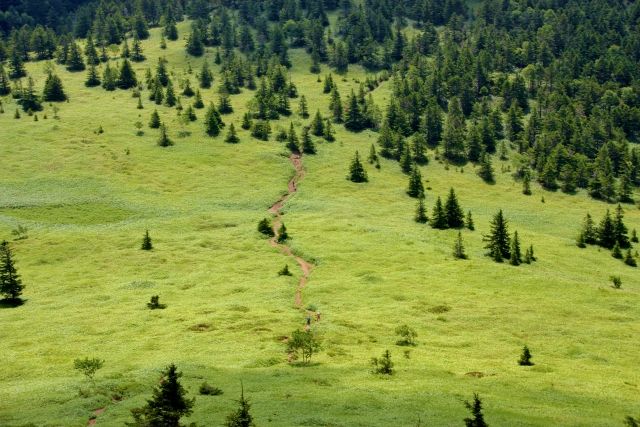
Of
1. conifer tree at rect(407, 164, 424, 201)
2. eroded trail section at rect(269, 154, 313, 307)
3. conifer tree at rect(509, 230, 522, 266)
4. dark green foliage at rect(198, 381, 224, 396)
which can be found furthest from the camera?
conifer tree at rect(407, 164, 424, 201)

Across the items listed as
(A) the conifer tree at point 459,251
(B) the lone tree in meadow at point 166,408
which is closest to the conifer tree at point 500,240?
(A) the conifer tree at point 459,251

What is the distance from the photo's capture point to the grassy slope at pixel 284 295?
54.9 meters

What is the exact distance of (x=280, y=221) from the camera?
143 m

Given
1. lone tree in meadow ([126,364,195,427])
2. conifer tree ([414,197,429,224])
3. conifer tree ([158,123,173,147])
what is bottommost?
conifer tree ([414,197,429,224])

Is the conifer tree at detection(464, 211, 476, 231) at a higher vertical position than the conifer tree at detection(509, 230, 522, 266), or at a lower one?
lower

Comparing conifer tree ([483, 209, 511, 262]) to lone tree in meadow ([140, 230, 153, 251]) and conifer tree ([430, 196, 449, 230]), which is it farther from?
lone tree in meadow ([140, 230, 153, 251])

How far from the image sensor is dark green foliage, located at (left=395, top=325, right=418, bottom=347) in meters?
74.9

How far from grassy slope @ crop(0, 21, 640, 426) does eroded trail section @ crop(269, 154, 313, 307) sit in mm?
2113

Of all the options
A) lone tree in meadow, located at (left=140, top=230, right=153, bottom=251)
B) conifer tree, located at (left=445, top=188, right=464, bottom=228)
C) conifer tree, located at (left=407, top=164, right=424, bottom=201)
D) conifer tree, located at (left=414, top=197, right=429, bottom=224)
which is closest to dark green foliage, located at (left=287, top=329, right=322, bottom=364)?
lone tree in meadow, located at (left=140, top=230, right=153, bottom=251)

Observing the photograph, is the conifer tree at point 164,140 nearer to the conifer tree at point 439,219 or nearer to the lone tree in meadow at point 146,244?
the lone tree in meadow at point 146,244

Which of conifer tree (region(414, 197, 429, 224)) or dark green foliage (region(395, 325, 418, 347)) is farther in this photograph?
conifer tree (region(414, 197, 429, 224))

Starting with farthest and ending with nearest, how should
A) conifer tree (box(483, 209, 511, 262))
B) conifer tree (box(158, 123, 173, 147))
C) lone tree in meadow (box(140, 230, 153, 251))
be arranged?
conifer tree (box(158, 123, 173, 147)), conifer tree (box(483, 209, 511, 262)), lone tree in meadow (box(140, 230, 153, 251))

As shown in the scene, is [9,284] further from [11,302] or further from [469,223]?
[469,223]

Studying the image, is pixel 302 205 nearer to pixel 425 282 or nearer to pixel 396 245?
pixel 396 245
